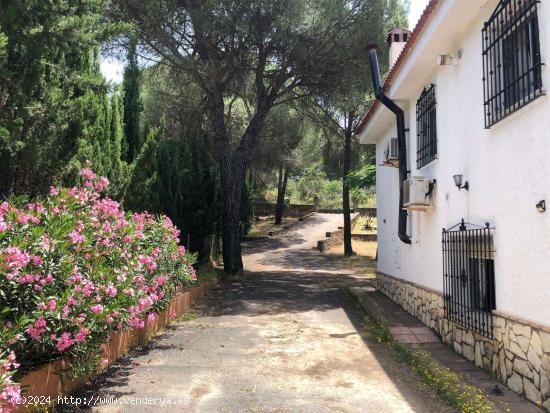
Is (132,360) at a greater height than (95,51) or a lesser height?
lesser

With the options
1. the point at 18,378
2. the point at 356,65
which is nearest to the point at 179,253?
the point at 18,378

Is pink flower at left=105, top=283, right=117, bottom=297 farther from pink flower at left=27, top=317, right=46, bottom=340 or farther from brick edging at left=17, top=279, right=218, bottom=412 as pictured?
pink flower at left=27, top=317, right=46, bottom=340

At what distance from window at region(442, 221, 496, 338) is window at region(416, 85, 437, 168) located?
1752mm

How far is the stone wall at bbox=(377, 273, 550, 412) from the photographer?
14.0ft

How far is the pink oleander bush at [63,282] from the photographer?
3518 millimetres

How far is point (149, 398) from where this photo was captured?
15.4ft

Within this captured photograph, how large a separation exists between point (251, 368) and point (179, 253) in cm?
279

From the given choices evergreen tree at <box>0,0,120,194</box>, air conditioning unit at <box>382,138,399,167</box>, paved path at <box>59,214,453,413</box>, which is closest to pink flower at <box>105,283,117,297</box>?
paved path at <box>59,214,453,413</box>

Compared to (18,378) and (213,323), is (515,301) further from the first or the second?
(213,323)

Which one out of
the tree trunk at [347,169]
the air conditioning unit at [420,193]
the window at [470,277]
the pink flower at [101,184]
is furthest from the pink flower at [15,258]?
the tree trunk at [347,169]

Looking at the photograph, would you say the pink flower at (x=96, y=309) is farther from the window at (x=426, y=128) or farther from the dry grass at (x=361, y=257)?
the dry grass at (x=361, y=257)

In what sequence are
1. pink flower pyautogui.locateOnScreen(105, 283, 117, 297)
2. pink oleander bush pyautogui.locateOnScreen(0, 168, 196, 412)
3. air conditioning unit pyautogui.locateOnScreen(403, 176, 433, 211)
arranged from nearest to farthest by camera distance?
pink oleander bush pyautogui.locateOnScreen(0, 168, 196, 412) < pink flower pyautogui.locateOnScreen(105, 283, 117, 297) < air conditioning unit pyautogui.locateOnScreen(403, 176, 433, 211)

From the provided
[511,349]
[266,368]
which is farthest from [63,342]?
[511,349]

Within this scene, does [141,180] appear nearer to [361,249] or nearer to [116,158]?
[116,158]
